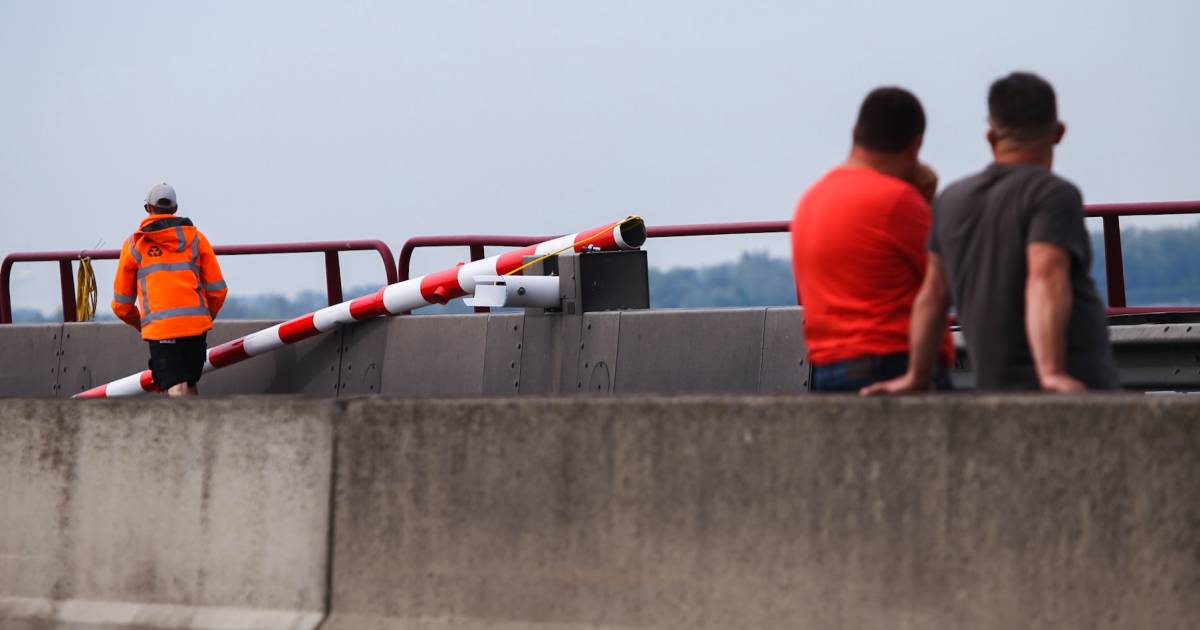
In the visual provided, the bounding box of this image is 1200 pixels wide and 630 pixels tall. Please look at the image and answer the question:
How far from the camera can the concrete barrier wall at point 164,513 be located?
17.2 ft

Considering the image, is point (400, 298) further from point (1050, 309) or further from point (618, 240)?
point (1050, 309)

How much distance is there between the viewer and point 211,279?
44.4 feet

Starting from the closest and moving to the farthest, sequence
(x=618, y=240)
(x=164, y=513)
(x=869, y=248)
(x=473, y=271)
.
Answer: (x=869, y=248)
(x=164, y=513)
(x=618, y=240)
(x=473, y=271)

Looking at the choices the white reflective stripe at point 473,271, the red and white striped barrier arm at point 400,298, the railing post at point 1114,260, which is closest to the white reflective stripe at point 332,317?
the red and white striped barrier arm at point 400,298

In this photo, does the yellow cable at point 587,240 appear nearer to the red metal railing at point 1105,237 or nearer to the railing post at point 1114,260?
the red metal railing at point 1105,237

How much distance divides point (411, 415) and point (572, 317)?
7218 mm

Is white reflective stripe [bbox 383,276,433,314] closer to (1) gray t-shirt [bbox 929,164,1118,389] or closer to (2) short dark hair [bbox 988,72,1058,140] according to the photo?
(1) gray t-shirt [bbox 929,164,1118,389]

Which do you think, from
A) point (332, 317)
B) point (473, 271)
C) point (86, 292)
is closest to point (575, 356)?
point (473, 271)

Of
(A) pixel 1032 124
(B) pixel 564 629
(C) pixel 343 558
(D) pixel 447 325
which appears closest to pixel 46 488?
(C) pixel 343 558

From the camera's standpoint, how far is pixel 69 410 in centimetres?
570

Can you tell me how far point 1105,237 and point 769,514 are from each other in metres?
7.97

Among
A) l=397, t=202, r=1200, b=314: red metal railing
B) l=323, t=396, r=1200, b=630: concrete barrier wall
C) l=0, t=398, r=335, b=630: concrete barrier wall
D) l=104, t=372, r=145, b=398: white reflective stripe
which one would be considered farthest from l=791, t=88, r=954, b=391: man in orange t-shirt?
l=104, t=372, r=145, b=398: white reflective stripe

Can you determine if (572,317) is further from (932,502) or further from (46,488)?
(932,502)

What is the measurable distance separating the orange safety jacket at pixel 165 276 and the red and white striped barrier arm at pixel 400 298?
0.70 metres
